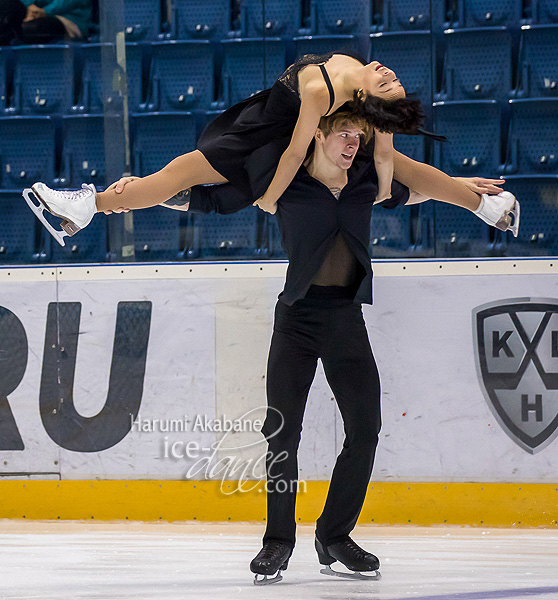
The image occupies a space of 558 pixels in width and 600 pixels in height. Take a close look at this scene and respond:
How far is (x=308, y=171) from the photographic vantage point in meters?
2.71

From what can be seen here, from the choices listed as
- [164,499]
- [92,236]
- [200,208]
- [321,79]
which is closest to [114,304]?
[92,236]

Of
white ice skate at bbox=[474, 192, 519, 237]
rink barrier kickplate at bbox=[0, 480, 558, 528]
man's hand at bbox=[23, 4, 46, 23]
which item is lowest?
rink barrier kickplate at bbox=[0, 480, 558, 528]

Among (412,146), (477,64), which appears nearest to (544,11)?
(477,64)

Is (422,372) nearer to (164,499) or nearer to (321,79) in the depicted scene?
(164,499)

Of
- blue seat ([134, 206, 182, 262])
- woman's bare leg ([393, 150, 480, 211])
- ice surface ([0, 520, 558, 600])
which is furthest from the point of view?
blue seat ([134, 206, 182, 262])

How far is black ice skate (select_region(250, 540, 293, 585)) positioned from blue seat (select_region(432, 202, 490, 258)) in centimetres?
190

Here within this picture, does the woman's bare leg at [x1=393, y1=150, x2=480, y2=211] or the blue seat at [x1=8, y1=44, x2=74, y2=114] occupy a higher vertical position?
the blue seat at [x1=8, y1=44, x2=74, y2=114]

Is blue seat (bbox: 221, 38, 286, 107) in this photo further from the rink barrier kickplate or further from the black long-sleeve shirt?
the rink barrier kickplate

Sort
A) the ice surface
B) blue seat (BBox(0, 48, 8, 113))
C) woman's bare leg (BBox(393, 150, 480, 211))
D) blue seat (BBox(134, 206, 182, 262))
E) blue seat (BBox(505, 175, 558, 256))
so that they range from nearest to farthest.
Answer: the ice surface
woman's bare leg (BBox(393, 150, 480, 211))
blue seat (BBox(505, 175, 558, 256))
blue seat (BBox(134, 206, 182, 262))
blue seat (BBox(0, 48, 8, 113))

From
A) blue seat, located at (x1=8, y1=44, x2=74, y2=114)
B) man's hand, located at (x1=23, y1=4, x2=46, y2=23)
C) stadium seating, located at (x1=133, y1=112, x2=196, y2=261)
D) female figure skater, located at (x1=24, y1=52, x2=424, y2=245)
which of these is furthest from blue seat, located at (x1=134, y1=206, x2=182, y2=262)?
female figure skater, located at (x1=24, y1=52, x2=424, y2=245)

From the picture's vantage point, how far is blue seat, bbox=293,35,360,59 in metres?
4.24

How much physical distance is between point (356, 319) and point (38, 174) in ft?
8.01

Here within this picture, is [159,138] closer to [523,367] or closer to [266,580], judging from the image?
[523,367]

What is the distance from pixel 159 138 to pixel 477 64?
1.65 metres
